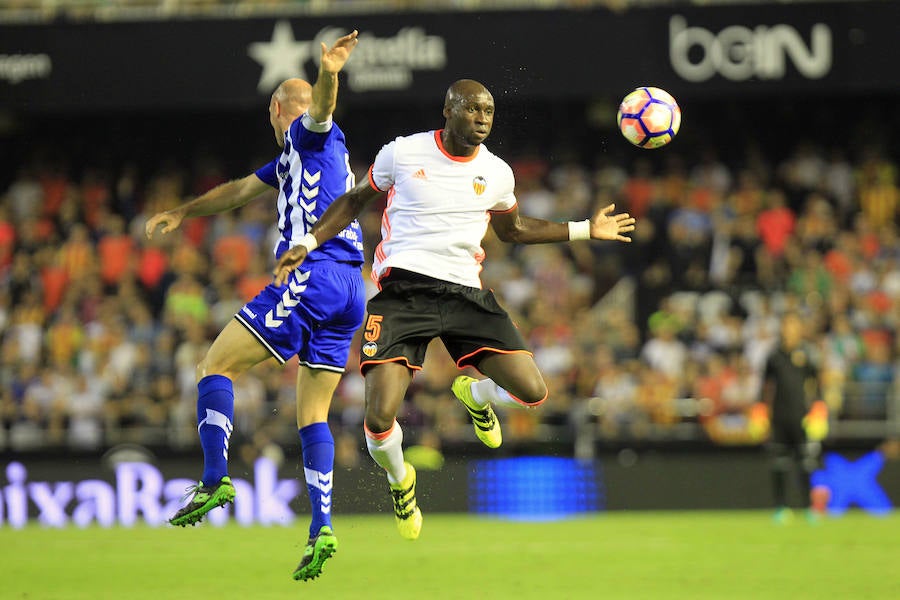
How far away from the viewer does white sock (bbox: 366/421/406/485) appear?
8.05m

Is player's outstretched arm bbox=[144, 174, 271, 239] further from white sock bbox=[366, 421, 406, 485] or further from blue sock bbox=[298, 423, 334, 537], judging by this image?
white sock bbox=[366, 421, 406, 485]

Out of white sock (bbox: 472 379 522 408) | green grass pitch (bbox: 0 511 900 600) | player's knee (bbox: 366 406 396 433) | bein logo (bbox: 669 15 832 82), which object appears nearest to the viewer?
player's knee (bbox: 366 406 396 433)

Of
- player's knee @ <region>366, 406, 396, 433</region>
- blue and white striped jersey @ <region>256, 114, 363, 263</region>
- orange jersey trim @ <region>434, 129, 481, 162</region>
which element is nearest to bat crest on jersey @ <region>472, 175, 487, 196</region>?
orange jersey trim @ <region>434, 129, 481, 162</region>

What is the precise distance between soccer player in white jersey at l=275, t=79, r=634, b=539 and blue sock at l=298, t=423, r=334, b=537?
34cm

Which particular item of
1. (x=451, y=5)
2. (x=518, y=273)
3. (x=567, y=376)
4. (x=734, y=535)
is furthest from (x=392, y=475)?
(x=451, y=5)

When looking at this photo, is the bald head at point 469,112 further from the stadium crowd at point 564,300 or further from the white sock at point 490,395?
the stadium crowd at point 564,300

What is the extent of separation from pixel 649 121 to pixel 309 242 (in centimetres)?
236

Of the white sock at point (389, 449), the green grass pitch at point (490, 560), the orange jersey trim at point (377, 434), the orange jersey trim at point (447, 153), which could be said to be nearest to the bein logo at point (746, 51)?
the green grass pitch at point (490, 560)

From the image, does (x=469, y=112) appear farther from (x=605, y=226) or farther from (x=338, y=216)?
(x=605, y=226)

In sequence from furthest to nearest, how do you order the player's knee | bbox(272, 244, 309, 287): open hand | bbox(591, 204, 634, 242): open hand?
bbox(591, 204, 634, 242): open hand < the player's knee < bbox(272, 244, 309, 287): open hand

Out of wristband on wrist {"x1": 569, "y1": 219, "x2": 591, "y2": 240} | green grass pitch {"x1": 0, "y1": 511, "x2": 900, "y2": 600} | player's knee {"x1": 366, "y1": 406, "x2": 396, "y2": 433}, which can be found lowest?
green grass pitch {"x1": 0, "y1": 511, "x2": 900, "y2": 600}

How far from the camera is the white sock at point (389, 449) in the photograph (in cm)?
805

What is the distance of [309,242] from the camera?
7.55m

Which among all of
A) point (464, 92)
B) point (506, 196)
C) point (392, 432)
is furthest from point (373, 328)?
point (464, 92)
